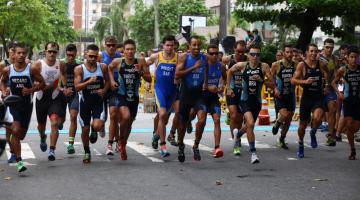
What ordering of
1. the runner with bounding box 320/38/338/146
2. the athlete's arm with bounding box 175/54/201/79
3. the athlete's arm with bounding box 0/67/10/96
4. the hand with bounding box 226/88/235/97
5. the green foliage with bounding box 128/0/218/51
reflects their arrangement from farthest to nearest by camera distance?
1. the green foliage with bounding box 128/0/218/51
2. the runner with bounding box 320/38/338/146
3. the hand with bounding box 226/88/235/97
4. the athlete's arm with bounding box 175/54/201/79
5. the athlete's arm with bounding box 0/67/10/96

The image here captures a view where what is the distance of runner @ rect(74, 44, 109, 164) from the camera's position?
1076 centimetres

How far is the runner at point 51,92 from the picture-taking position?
11.0 meters

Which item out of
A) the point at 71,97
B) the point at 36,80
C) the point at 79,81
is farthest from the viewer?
the point at 71,97

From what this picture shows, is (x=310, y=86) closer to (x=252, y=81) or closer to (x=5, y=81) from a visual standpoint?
(x=252, y=81)

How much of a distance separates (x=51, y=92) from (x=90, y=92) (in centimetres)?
75

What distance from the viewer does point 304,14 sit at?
73.8 ft

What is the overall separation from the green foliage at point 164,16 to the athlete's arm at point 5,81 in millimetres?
47202

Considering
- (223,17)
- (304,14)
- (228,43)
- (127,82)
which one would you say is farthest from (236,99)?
(223,17)

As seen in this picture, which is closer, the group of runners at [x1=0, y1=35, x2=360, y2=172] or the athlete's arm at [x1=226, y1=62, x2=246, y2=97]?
the group of runners at [x1=0, y1=35, x2=360, y2=172]

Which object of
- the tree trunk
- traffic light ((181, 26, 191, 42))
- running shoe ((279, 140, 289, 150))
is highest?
the tree trunk

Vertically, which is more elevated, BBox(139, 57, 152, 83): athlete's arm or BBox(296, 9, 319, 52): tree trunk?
BBox(296, 9, 319, 52): tree trunk

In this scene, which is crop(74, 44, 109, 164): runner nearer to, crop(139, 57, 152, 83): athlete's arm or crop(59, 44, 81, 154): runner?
crop(59, 44, 81, 154): runner

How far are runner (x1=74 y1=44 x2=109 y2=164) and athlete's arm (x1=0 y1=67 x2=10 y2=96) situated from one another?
0.97 m

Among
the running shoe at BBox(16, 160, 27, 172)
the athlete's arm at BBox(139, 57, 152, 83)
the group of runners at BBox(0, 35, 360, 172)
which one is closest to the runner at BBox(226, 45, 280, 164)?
the group of runners at BBox(0, 35, 360, 172)
